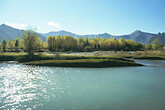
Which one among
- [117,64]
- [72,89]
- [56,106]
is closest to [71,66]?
[117,64]

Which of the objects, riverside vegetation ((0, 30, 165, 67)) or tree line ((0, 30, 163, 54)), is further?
tree line ((0, 30, 163, 54))

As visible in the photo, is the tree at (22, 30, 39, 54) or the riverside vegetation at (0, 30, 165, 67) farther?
the tree at (22, 30, 39, 54)

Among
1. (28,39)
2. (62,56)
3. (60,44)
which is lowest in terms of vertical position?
(62,56)

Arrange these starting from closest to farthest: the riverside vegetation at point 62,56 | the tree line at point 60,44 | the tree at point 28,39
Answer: the riverside vegetation at point 62,56 → the tree at point 28,39 → the tree line at point 60,44

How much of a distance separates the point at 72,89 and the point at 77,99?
3.42 meters

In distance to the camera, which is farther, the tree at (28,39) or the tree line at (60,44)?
the tree line at (60,44)

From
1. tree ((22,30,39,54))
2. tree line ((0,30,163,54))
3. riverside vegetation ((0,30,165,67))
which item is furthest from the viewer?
tree line ((0,30,163,54))

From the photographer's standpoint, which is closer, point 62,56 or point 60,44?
point 62,56

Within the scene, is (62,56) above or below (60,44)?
below

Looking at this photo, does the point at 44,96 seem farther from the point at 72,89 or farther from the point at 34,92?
the point at 72,89

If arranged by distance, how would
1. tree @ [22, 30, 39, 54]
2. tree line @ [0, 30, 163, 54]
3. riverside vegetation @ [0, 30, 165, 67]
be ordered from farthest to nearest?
1. tree line @ [0, 30, 163, 54]
2. tree @ [22, 30, 39, 54]
3. riverside vegetation @ [0, 30, 165, 67]

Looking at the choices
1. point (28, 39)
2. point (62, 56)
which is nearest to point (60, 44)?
point (28, 39)

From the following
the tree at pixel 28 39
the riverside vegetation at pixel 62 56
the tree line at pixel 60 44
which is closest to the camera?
the riverside vegetation at pixel 62 56

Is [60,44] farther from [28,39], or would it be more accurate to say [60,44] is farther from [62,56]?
[62,56]
